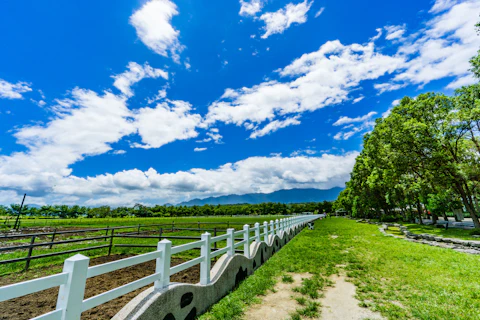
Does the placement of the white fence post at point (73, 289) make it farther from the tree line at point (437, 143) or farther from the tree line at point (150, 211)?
the tree line at point (150, 211)

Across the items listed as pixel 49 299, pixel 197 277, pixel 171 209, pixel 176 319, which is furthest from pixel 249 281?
pixel 171 209

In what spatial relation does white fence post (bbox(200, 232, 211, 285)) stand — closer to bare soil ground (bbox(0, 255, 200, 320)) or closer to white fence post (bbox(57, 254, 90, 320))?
bare soil ground (bbox(0, 255, 200, 320))

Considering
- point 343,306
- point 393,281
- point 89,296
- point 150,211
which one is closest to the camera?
point 343,306

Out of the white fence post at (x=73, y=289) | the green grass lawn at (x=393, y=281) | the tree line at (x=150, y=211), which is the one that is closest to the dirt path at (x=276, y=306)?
the green grass lawn at (x=393, y=281)

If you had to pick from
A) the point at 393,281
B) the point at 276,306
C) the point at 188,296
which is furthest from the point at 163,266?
the point at 393,281

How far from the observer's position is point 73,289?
7.47 ft

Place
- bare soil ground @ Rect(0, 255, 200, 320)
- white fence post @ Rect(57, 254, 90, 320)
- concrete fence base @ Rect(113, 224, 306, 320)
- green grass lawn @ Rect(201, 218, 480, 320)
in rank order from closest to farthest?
white fence post @ Rect(57, 254, 90, 320), concrete fence base @ Rect(113, 224, 306, 320), green grass lawn @ Rect(201, 218, 480, 320), bare soil ground @ Rect(0, 255, 200, 320)

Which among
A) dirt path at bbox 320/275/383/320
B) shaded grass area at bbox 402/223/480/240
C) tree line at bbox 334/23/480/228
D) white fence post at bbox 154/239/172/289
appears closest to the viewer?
white fence post at bbox 154/239/172/289

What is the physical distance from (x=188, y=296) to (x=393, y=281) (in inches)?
225

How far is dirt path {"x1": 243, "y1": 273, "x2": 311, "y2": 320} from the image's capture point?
432 cm

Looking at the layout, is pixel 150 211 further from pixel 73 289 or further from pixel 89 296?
pixel 73 289

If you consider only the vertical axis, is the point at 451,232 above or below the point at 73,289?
below

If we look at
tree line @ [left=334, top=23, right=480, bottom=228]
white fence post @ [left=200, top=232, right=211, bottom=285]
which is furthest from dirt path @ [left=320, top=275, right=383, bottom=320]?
tree line @ [left=334, top=23, right=480, bottom=228]

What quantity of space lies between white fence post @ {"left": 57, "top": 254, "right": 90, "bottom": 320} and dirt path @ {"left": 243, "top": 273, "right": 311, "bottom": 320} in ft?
10.1
